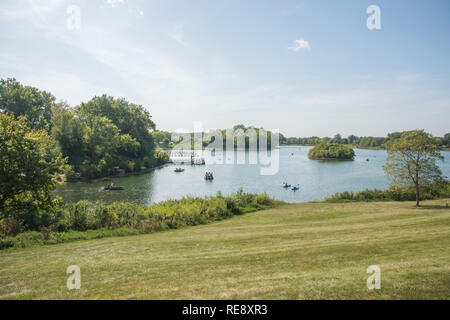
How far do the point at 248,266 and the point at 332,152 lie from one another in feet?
372

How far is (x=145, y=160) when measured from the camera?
2854 inches

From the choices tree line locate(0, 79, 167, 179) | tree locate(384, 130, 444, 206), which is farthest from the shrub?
tree line locate(0, 79, 167, 179)

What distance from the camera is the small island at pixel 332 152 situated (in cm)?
10869

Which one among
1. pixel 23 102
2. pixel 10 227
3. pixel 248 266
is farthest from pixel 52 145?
pixel 23 102

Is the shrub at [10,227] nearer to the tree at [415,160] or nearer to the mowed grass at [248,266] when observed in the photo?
the mowed grass at [248,266]

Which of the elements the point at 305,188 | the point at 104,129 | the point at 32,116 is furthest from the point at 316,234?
the point at 32,116

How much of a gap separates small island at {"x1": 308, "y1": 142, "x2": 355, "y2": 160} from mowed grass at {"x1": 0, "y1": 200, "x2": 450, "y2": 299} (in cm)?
10326

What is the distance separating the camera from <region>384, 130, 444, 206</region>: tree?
22875 mm

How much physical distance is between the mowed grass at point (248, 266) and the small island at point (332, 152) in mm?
103260

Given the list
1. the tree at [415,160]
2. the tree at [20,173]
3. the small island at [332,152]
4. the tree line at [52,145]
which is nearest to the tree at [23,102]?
the tree line at [52,145]

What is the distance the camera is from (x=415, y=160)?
77.8 feet

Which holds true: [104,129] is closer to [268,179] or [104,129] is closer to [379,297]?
[268,179]

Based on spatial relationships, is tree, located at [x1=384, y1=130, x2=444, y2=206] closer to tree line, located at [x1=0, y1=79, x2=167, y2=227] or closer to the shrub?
tree line, located at [x1=0, y1=79, x2=167, y2=227]

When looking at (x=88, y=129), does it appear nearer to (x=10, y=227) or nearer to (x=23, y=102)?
(x=23, y=102)
